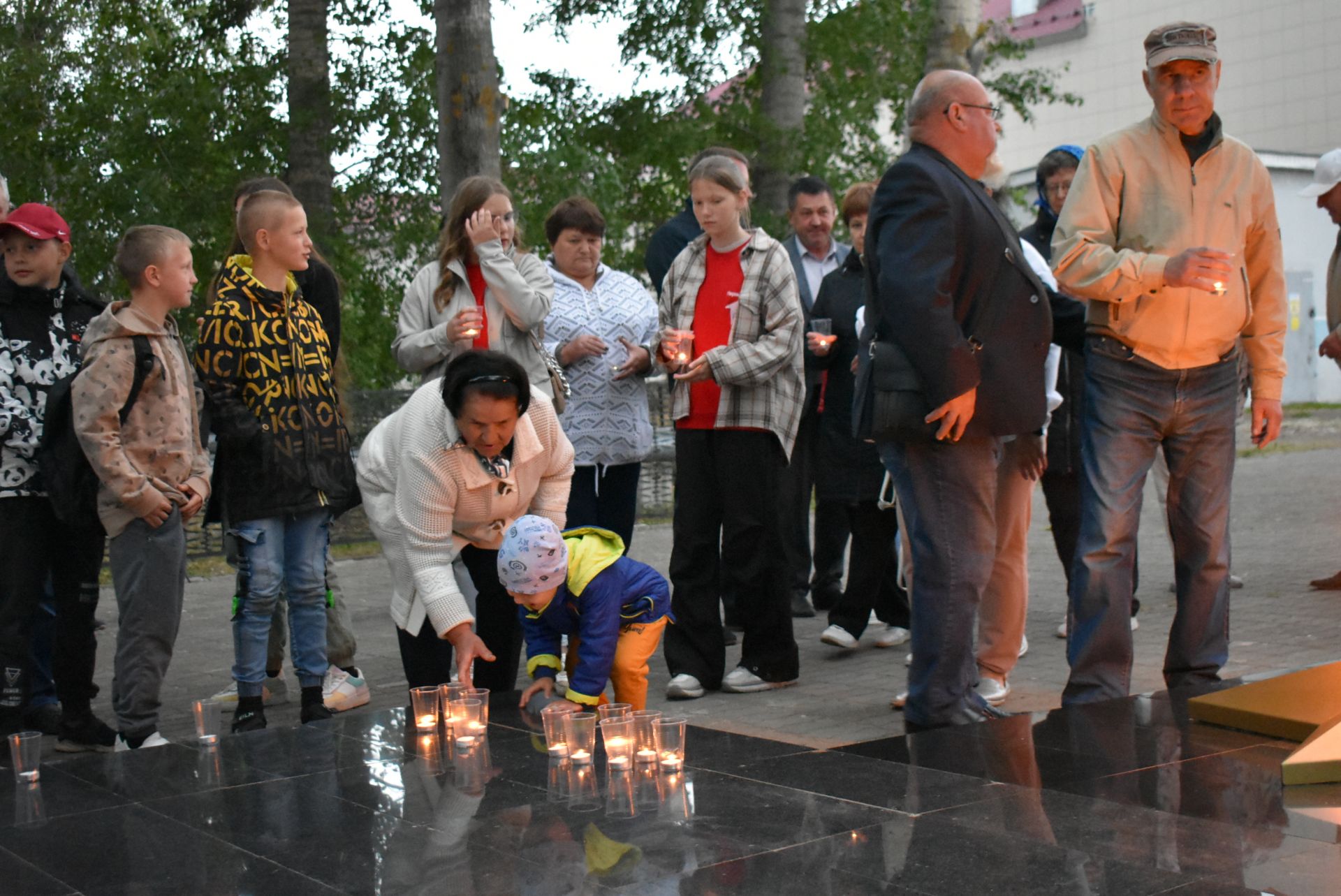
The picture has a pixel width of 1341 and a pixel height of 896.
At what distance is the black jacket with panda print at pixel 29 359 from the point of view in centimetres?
579

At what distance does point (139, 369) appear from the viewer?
5.61 metres

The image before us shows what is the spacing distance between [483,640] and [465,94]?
450 cm

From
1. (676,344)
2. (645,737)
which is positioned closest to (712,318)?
(676,344)

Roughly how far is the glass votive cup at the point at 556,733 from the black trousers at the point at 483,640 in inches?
50.0

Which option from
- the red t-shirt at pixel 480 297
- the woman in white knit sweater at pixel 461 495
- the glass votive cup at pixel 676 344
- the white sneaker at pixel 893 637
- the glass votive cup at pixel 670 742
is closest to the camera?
the glass votive cup at pixel 670 742

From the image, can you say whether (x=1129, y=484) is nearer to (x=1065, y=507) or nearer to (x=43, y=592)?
(x=1065, y=507)

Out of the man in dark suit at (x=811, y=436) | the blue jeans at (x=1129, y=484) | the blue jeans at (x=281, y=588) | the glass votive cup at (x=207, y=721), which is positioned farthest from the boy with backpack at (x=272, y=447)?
the blue jeans at (x=1129, y=484)

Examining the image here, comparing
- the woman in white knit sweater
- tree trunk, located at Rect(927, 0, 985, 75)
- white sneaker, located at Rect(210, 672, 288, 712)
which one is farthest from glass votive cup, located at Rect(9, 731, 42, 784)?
tree trunk, located at Rect(927, 0, 985, 75)

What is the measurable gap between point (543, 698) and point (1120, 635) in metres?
1.98

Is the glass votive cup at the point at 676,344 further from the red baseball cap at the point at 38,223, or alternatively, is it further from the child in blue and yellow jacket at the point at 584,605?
the red baseball cap at the point at 38,223

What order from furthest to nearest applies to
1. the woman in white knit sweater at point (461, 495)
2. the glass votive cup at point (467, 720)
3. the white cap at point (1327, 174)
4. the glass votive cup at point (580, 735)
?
the white cap at point (1327, 174) < the woman in white knit sweater at point (461, 495) < the glass votive cup at point (467, 720) < the glass votive cup at point (580, 735)

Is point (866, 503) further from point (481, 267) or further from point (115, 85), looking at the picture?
point (115, 85)

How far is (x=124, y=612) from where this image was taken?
220 inches

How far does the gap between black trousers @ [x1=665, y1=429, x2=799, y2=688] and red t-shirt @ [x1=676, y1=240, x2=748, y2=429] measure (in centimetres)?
9
